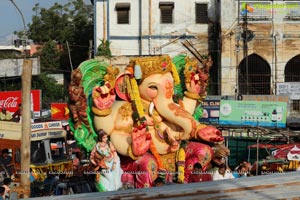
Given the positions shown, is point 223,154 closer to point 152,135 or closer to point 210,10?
point 152,135

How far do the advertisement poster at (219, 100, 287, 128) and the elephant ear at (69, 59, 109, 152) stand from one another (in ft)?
28.4

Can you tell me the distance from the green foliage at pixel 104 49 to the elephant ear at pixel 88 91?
17798 millimetres

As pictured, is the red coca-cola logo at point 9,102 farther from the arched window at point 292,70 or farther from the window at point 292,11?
the window at point 292,11

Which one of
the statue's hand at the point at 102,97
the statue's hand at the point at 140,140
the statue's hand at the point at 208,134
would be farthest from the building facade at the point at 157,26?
the statue's hand at the point at 140,140

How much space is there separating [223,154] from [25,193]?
5757 millimetres

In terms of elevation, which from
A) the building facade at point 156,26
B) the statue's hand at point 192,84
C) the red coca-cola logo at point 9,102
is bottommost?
the red coca-cola logo at point 9,102

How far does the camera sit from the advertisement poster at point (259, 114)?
20.6m

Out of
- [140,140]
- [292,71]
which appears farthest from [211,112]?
[292,71]

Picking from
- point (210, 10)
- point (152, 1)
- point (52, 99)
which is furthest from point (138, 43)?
point (52, 99)

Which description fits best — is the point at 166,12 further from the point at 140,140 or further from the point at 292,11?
the point at 140,140

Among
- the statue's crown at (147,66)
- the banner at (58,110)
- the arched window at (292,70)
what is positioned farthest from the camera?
the arched window at (292,70)

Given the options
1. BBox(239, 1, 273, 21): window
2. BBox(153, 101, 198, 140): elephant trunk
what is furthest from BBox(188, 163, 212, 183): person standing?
BBox(239, 1, 273, 21): window

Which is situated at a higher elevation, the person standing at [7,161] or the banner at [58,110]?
the banner at [58,110]

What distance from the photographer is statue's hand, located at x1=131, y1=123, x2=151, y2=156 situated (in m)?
12.2
